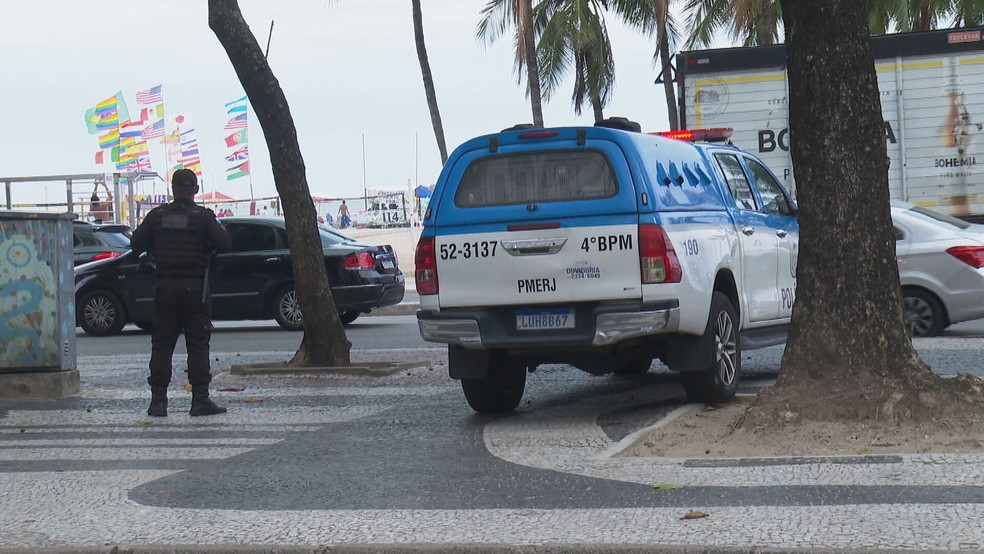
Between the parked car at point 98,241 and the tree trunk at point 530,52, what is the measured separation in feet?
41.5

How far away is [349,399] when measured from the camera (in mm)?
11320

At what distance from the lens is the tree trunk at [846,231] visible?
818cm

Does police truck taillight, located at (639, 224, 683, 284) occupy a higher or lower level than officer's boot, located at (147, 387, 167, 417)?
higher

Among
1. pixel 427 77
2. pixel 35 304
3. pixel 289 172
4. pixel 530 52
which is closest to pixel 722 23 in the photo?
pixel 530 52

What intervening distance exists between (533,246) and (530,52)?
25.3m

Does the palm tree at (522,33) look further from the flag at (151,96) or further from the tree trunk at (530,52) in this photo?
the flag at (151,96)

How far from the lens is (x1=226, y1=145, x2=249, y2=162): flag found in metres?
70.6

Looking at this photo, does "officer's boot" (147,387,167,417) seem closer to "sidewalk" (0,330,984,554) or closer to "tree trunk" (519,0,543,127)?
"sidewalk" (0,330,984,554)

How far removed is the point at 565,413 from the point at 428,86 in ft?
75.2

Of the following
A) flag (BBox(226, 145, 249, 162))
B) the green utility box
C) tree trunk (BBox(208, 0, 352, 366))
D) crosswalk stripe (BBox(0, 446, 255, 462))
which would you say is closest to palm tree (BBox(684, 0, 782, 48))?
tree trunk (BBox(208, 0, 352, 366))

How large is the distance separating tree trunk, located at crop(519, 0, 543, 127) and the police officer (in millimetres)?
22388

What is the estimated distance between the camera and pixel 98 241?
72.5ft

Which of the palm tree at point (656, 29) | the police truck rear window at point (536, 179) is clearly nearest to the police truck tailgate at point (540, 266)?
the police truck rear window at point (536, 179)

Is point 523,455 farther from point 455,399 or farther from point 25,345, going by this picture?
point 25,345
